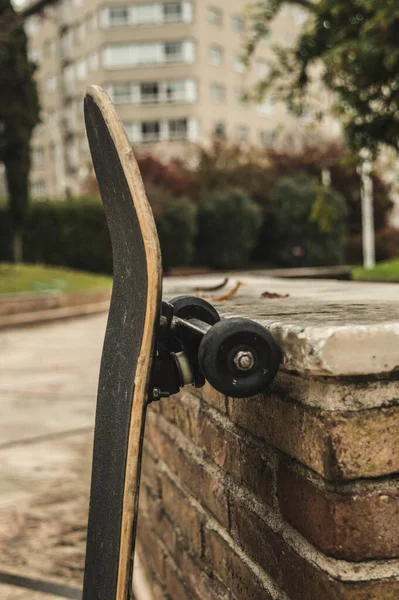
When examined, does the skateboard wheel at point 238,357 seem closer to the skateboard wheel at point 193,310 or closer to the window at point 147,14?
the skateboard wheel at point 193,310

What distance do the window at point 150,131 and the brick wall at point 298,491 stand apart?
1896 inches

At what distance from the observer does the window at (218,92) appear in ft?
162

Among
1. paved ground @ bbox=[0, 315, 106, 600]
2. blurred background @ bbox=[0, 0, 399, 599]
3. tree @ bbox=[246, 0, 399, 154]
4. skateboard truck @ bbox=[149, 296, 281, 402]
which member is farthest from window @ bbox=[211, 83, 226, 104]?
skateboard truck @ bbox=[149, 296, 281, 402]

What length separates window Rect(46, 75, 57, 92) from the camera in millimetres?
56531

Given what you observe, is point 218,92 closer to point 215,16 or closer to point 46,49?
point 215,16

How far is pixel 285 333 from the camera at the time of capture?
1103 mm

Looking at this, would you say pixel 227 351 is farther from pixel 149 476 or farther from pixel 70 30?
pixel 70 30

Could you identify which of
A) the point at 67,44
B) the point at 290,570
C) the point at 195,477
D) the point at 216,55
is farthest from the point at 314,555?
the point at 67,44

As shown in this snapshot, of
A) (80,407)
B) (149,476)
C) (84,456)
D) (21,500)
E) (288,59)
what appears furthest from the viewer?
(288,59)

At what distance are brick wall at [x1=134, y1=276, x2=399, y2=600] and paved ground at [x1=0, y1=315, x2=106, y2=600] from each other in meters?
0.95

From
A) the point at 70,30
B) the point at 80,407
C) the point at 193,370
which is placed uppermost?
the point at 70,30

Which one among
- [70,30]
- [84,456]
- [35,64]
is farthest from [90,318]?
[70,30]

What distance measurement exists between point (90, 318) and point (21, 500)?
10.2 m

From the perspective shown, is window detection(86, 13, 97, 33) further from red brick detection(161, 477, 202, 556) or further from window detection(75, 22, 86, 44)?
red brick detection(161, 477, 202, 556)
